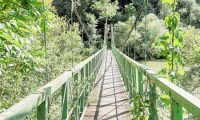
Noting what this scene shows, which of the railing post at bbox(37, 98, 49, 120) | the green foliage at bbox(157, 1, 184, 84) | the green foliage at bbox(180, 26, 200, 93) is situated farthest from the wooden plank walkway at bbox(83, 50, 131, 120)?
the green foliage at bbox(180, 26, 200, 93)

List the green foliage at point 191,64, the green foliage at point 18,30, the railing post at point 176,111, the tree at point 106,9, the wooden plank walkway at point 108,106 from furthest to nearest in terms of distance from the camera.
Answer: the tree at point 106,9 < the green foliage at point 191,64 < the wooden plank walkway at point 108,106 < the green foliage at point 18,30 < the railing post at point 176,111

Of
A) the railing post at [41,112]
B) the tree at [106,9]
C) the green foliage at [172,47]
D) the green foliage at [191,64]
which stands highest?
the tree at [106,9]

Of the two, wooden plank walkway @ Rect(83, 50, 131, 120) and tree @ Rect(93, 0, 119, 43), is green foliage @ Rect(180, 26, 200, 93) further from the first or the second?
tree @ Rect(93, 0, 119, 43)

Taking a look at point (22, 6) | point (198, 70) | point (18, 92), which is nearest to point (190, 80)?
Answer: point (198, 70)

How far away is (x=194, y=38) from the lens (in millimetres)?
→ 19578

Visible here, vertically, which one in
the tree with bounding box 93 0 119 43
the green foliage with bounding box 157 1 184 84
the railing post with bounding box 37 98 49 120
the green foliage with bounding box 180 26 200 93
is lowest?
the green foliage with bounding box 180 26 200 93

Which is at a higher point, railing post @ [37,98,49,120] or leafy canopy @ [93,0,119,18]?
→ leafy canopy @ [93,0,119,18]

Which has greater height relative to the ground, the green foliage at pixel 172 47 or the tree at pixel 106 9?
the tree at pixel 106 9

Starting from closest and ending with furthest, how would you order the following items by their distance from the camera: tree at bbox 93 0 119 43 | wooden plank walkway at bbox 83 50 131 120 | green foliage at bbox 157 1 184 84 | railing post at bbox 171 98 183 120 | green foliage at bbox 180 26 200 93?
railing post at bbox 171 98 183 120, green foliage at bbox 157 1 184 84, wooden plank walkway at bbox 83 50 131 120, green foliage at bbox 180 26 200 93, tree at bbox 93 0 119 43

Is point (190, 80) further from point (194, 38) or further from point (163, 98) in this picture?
point (163, 98)

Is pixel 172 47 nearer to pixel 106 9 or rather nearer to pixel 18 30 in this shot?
pixel 18 30

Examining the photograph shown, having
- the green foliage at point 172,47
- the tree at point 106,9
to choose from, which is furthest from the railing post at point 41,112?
the tree at point 106,9

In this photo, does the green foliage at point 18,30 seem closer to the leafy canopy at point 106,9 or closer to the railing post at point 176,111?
the railing post at point 176,111

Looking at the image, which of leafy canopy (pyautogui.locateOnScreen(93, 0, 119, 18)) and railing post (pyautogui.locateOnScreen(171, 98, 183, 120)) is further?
leafy canopy (pyautogui.locateOnScreen(93, 0, 119, 18))
